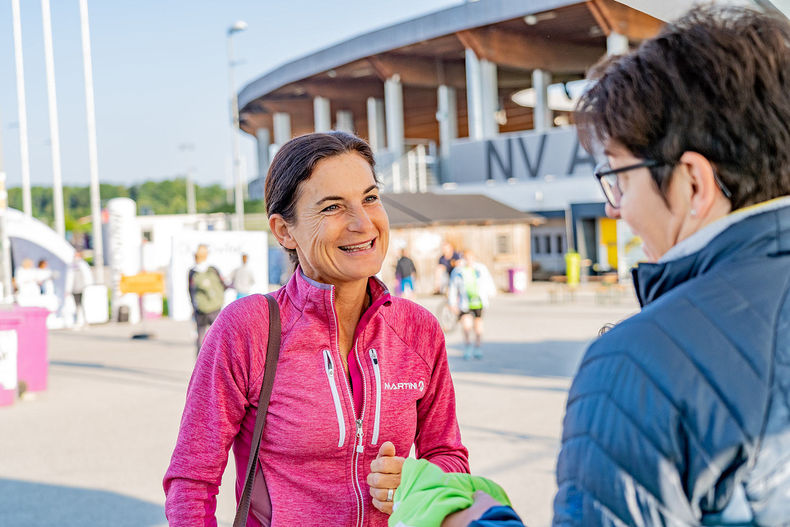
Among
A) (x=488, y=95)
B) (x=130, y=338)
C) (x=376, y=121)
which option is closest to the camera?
(x=130, y=338)

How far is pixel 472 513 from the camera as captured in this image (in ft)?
4.48

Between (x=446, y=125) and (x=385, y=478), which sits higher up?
(x=446, y=125)

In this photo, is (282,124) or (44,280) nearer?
(44,280)

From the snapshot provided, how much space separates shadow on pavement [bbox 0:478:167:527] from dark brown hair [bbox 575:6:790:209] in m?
5.03

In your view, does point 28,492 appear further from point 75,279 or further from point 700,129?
point 75,279

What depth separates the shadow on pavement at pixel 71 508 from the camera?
555cm

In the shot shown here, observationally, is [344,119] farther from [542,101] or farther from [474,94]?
[542,101]

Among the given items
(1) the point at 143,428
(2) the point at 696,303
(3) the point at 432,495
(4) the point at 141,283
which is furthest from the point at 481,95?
(2) the point at 696,303

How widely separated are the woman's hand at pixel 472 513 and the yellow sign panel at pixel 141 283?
1982 cm

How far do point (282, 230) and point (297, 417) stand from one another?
1.92 feet

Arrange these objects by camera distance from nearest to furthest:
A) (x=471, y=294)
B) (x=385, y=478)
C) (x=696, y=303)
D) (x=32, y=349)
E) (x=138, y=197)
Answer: (x=696, y=303), (x=385, y=478), (x=32, y=349), (x=471, y=294), (x=138, y=197)

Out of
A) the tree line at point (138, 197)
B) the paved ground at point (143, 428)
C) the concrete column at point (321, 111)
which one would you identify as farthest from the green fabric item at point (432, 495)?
the tree line at point (138, 197)

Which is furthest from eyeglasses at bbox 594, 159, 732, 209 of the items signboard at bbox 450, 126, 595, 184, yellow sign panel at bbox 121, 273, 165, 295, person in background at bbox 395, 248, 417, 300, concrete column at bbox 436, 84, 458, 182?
concrete column at bbox 436, 84, 458, 182

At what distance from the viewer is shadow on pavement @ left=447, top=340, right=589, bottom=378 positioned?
11383 millimetres
